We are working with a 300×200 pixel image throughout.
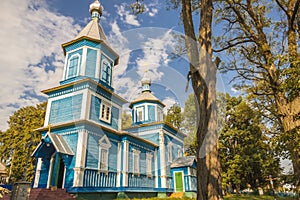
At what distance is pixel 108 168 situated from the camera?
1270cm

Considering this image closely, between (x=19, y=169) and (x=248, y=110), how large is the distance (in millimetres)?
23118

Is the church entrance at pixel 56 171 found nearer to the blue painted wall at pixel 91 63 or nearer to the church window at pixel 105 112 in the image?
the church window at pixel 105 112

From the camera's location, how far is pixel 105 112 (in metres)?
13.7

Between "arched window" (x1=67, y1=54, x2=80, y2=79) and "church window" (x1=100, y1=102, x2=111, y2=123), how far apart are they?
9.05 ft

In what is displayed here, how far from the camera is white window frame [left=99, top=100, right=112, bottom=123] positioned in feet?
43.8

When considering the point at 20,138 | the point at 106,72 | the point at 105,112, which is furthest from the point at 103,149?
the point at 20,138

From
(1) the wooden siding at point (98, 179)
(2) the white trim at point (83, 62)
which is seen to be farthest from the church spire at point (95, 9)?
(1) the wooden siding at point (98, 179)

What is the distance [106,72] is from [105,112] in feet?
9.76

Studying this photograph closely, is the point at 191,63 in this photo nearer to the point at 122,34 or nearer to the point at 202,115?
the point at 202,115

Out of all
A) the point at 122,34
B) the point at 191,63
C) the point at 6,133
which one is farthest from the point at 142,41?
the point at 6,133

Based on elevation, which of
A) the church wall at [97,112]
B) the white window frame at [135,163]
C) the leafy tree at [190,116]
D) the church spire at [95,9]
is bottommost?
the white window frame at [135,163]

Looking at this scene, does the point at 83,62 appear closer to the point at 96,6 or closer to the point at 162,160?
the point at 96,6

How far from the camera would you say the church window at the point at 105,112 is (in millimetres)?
13353

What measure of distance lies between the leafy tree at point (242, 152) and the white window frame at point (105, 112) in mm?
13971
